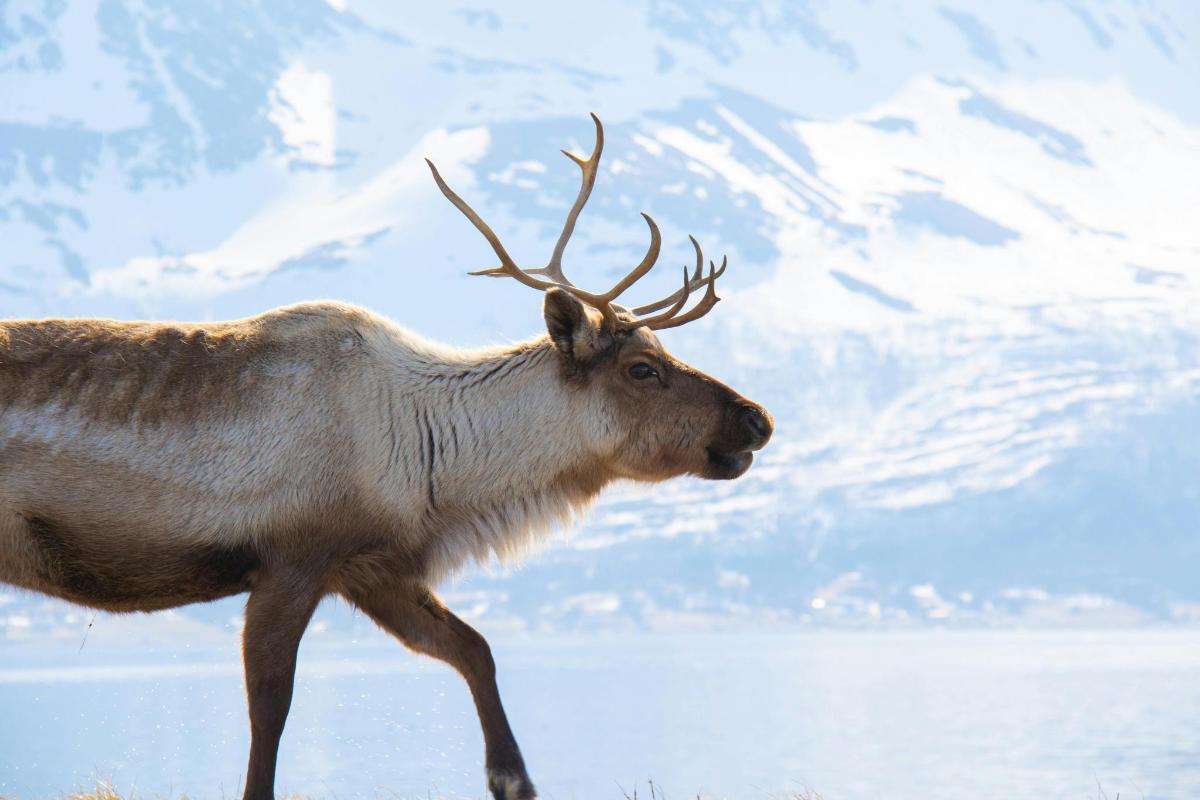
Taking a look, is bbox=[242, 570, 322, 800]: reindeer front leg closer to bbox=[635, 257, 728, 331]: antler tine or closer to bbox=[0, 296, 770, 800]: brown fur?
bbox=[0, 296, 770, 800]: brown fur

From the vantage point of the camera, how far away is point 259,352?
981 centimetres

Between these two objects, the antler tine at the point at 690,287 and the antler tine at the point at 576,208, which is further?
the antler tine at the point at 576,208

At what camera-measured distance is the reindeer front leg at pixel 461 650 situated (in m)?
10.1

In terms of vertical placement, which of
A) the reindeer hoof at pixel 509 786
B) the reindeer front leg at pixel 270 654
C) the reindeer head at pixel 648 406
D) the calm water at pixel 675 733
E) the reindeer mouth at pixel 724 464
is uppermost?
the reindeer head at pixel 648 406

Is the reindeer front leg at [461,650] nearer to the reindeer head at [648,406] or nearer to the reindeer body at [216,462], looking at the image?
the reindeer body at [216,462]

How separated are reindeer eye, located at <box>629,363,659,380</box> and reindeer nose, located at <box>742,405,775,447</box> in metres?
0.62

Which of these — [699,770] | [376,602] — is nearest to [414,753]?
[699,770]

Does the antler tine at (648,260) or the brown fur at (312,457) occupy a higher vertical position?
the antler tine at (648,260)

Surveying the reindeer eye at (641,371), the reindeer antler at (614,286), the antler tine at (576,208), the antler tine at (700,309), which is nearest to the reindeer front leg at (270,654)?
the reindeer eye at (641,371)

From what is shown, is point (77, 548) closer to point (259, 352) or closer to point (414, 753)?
point (259, 352)

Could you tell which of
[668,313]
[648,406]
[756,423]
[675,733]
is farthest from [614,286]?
[675,733]

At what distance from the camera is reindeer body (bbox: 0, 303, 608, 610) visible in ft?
30.6

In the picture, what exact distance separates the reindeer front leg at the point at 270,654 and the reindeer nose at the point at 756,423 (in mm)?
2834

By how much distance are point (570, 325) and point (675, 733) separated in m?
108
